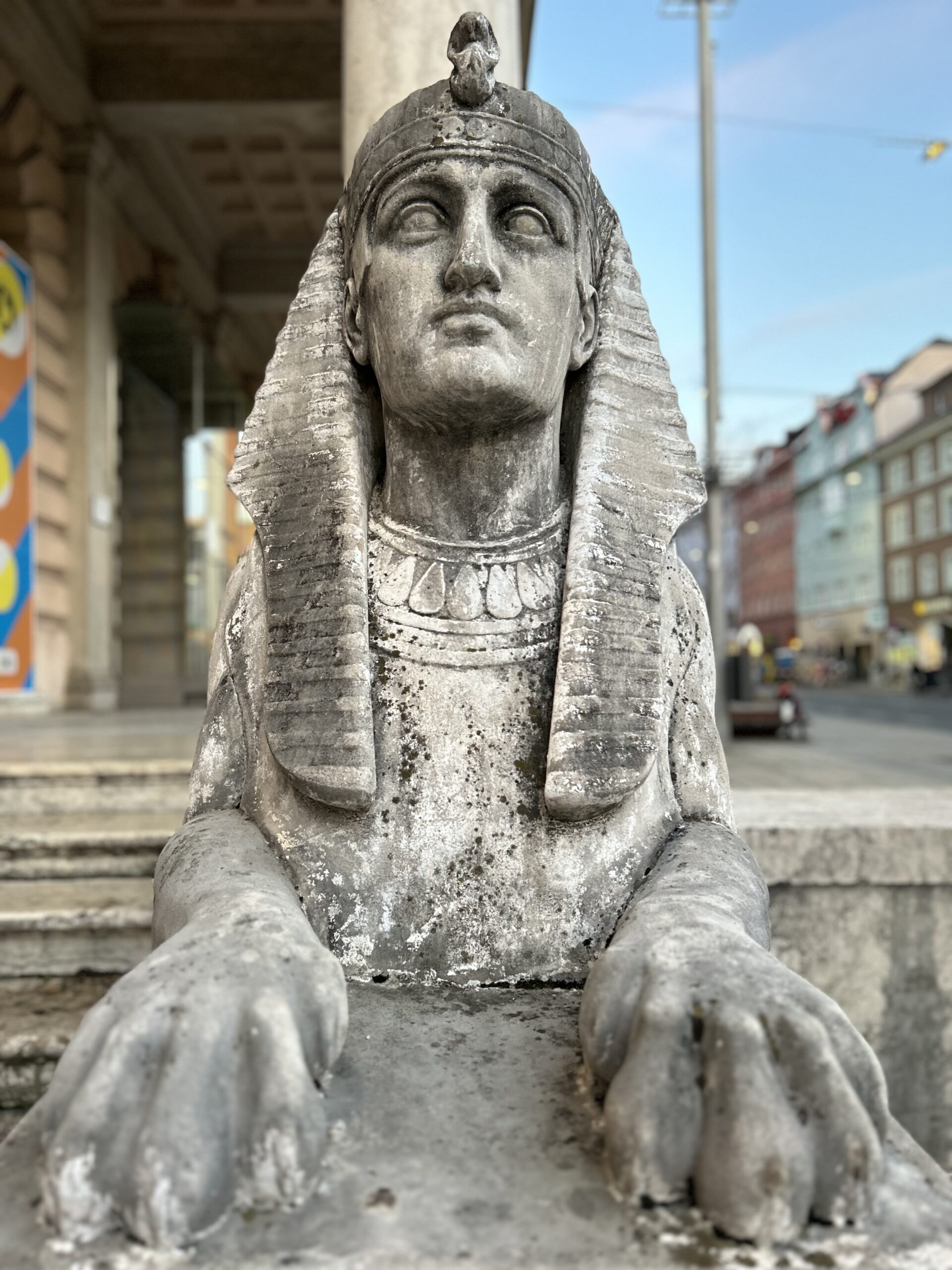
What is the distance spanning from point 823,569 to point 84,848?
4763cm

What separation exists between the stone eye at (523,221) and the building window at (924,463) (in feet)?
117

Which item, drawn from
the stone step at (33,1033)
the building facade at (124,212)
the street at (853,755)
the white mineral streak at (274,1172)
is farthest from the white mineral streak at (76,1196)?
the building facade at (124,212)

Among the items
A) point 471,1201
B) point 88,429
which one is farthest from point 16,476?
point 471,1201

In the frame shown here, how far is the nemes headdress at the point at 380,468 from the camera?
1.61m

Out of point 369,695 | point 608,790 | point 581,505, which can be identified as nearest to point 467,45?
point 581,505

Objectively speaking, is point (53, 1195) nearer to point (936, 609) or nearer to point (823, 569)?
point (936, 609)

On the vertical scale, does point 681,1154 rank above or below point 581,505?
below

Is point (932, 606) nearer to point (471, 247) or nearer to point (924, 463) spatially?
point (924, 463)

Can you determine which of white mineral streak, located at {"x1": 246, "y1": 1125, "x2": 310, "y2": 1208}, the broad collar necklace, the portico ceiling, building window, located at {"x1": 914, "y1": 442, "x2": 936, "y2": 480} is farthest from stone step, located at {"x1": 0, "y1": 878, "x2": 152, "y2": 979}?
building window, located at {"x1": 914, "y1": 442, "x2": 936, "y2": 480}

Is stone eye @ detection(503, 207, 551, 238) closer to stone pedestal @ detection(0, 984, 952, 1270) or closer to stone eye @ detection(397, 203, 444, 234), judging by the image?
stone eye @ detection(397, 203, 444, 234)

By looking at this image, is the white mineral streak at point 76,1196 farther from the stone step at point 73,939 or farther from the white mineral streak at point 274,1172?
the stone step at point 73,939

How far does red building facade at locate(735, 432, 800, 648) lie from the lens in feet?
171

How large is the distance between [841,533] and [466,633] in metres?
45.9

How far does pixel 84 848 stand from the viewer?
128 inches
